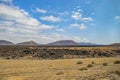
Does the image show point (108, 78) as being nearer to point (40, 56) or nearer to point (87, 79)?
point (87, 79)

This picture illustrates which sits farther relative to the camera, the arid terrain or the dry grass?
the arid terrain

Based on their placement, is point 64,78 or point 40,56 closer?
point 64,78

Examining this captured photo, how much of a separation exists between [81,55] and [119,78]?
35908mm

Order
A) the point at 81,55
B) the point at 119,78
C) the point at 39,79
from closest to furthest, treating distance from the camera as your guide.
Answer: the point at 119,78 < the point at 39,79 < the point at 81,55

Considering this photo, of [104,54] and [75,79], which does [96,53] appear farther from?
[75,79]

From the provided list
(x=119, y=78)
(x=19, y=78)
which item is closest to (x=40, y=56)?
(x=19, y=78)

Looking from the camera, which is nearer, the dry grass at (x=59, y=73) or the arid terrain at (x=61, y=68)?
the dry grass at (x=59, y=73)

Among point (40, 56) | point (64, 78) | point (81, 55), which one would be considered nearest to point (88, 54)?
point (81, 55)

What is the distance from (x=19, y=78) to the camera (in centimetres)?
2338

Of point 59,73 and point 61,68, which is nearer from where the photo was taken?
point 59,73

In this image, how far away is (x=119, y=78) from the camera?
21375 millimetres

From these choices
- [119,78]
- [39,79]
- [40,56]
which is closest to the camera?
[119,78]

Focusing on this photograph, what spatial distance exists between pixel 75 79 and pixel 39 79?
3532 millimetres

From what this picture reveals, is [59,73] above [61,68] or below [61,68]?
below
